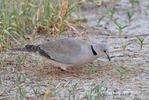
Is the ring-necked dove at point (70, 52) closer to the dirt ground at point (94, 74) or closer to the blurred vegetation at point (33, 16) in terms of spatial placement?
the dirt ground at point (94, 74)

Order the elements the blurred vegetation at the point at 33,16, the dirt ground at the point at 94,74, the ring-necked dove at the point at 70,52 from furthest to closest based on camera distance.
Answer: the blurred vegetation at the point at 33,16
the ring-necked dove at the point at 70,52
the dirt ground at the point at 94,74

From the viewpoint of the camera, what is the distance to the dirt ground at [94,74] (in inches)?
173

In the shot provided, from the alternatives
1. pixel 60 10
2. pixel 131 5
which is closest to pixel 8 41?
pixel 60 10

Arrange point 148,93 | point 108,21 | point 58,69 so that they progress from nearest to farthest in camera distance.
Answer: point 148,93 → point 58,69 → point 108,21

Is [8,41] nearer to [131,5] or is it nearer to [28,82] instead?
[28,82]

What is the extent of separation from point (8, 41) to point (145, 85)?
2.26 m

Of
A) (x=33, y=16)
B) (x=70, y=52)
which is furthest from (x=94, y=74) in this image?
(x=33, y=16)

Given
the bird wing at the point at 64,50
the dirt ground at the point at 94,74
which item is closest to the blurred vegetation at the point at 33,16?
the dirt ground at the point at 94,74

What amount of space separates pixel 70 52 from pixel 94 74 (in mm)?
406

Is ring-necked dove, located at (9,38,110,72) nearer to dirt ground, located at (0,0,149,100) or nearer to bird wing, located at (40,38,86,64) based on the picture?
bird wing, located at (40,38,86,64)

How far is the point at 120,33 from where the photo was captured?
650 cm

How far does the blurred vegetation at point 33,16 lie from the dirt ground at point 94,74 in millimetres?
195

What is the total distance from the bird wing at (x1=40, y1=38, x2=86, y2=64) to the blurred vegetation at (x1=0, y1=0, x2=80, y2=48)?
127cm

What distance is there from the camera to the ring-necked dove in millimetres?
4816
